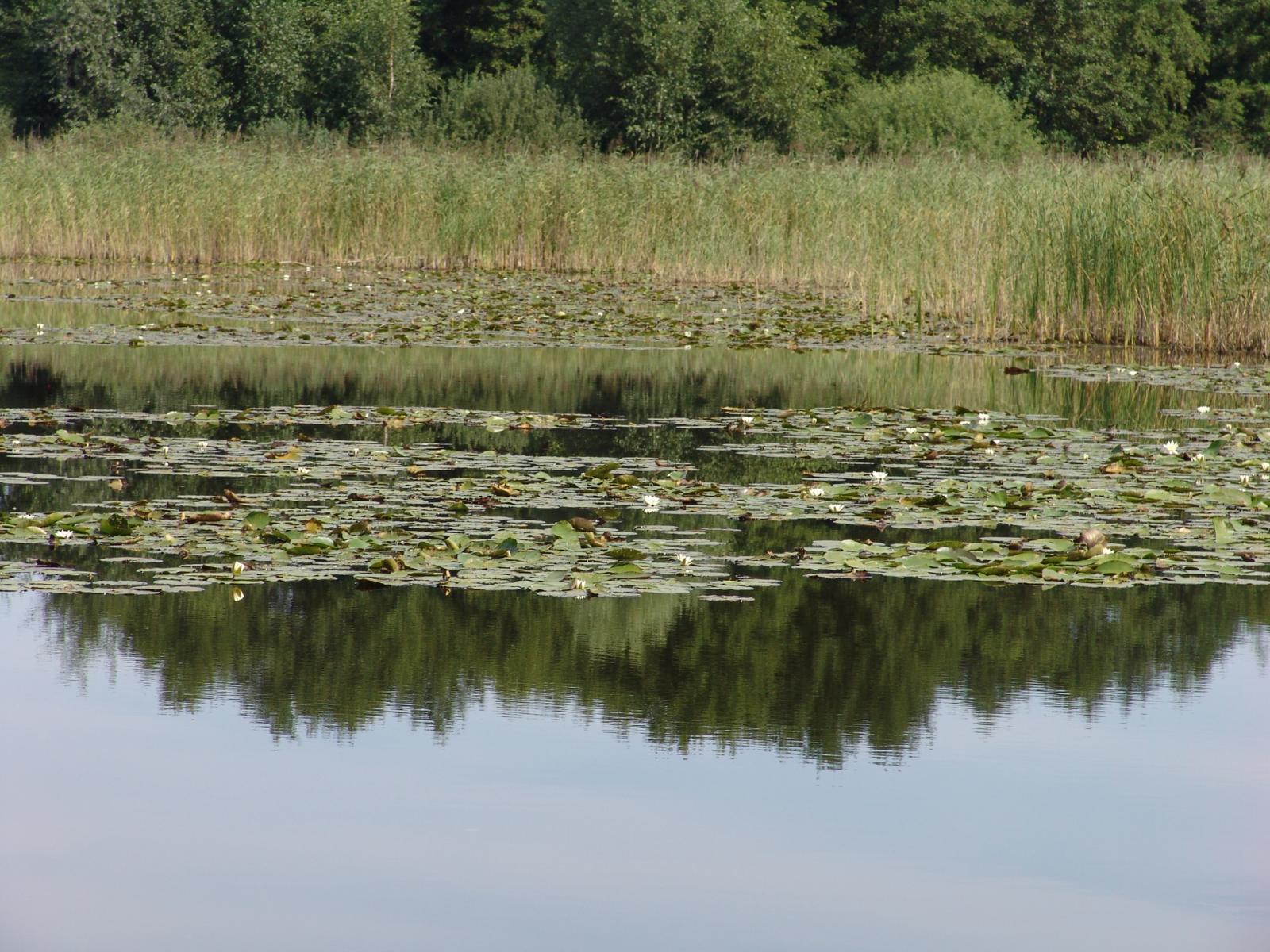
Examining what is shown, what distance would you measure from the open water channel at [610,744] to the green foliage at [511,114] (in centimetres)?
2788

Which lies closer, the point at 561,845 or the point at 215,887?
the point at 215,887

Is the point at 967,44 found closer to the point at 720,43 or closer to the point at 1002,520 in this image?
the point at 720,43

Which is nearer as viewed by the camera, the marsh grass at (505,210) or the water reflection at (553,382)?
the water reflection at (553,382)

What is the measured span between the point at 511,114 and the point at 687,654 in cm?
3071

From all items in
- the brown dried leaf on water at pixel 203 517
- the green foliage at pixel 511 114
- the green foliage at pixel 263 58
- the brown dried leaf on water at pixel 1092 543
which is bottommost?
the brown dried leaf on water at pixel 203 517

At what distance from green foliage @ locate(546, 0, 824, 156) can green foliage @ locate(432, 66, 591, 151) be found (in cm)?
102

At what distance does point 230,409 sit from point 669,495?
357 centimetres

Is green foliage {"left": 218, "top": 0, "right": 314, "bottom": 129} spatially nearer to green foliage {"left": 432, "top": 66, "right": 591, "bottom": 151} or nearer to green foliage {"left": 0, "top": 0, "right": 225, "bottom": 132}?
green foliage {"left": 0, "top": 0, "right": 225, "bottom": 132}

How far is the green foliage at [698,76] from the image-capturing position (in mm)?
34781

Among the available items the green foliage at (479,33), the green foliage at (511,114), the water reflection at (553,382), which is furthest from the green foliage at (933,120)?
the water reflection at (553,382)

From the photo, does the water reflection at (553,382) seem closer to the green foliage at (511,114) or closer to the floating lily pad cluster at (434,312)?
the floating lily pad cluster at (434,312)

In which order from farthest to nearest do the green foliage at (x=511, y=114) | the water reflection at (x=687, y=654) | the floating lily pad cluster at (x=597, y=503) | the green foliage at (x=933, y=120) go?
1. the green foliage at (x=511, y=114)
2. the green foliage at (x=933, y=120)
3. the floating lily pad cluster at (x=597, y=503)
4. the water reflection at (x=687, y=654)

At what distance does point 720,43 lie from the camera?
115ft

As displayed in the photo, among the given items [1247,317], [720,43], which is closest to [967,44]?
[720,43]
